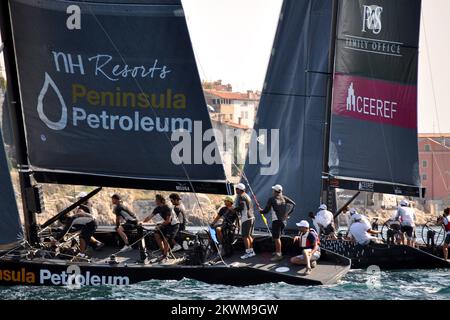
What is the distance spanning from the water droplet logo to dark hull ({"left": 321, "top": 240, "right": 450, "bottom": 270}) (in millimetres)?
7125

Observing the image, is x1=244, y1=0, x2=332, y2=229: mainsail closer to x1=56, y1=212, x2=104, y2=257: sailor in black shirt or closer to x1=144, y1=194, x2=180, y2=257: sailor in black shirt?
x1=144, y1=194, x2=180, y2=257: sailor in black shirt

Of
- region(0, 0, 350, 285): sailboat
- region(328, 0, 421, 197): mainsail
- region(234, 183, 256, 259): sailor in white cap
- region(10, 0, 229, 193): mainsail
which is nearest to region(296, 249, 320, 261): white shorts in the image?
region(0, 0, 350, 285): sailboat

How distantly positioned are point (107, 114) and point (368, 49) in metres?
9.32

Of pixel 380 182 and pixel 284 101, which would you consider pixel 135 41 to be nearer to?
pixel 284 101

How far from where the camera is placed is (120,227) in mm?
20734

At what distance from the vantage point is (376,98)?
27.4 meters

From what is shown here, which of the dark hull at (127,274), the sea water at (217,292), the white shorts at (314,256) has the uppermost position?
the white shorts at (314,256)

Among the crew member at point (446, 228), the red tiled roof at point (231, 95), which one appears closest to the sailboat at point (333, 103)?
the crew member at point (446, 228)

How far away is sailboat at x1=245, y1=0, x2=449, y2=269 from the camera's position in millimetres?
26547

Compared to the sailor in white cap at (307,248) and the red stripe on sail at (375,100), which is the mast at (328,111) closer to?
the red stripe on sail at (375,100)

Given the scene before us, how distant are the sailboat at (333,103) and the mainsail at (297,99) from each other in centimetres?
2

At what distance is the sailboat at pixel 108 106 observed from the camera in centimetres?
1962
